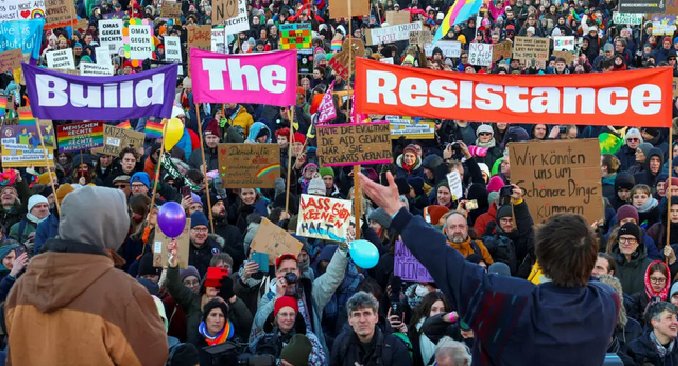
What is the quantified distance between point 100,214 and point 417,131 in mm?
9299

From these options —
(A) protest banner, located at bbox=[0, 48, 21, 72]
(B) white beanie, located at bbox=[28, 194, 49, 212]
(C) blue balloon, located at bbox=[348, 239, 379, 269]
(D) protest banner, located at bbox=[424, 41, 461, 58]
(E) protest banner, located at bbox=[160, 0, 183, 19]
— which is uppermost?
(E) protest banner, located at bbox=[160, 0, 183, 19]

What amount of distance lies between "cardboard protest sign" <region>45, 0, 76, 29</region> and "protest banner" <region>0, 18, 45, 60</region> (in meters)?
1.67

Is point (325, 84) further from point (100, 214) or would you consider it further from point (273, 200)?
point (100, 214)

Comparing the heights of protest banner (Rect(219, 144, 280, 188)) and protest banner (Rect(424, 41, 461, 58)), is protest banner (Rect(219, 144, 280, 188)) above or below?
below

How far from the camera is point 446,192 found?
9148 mm

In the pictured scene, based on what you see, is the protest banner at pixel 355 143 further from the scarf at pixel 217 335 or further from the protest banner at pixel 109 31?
the protest banner at pixel 109 31

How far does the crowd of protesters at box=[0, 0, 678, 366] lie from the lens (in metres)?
2.97

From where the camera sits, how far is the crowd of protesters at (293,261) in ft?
9.74

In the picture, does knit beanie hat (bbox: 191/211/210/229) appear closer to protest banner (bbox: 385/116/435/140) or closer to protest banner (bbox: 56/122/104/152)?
protest banner (bbox: 56/122/104/152)

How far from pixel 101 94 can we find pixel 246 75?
1.27m

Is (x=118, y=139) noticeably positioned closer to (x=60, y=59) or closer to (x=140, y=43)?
(x=60, y=59)

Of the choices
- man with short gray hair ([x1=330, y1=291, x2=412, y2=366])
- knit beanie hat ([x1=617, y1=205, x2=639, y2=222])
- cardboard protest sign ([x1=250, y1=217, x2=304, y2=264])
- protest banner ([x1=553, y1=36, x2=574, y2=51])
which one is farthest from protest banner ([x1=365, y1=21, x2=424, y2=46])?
man with short gray hair ([x1=330, y1=291, x2=412, y2=366])

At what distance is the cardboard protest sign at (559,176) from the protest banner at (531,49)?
10.8 m

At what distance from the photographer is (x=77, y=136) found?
1122 centimetres
